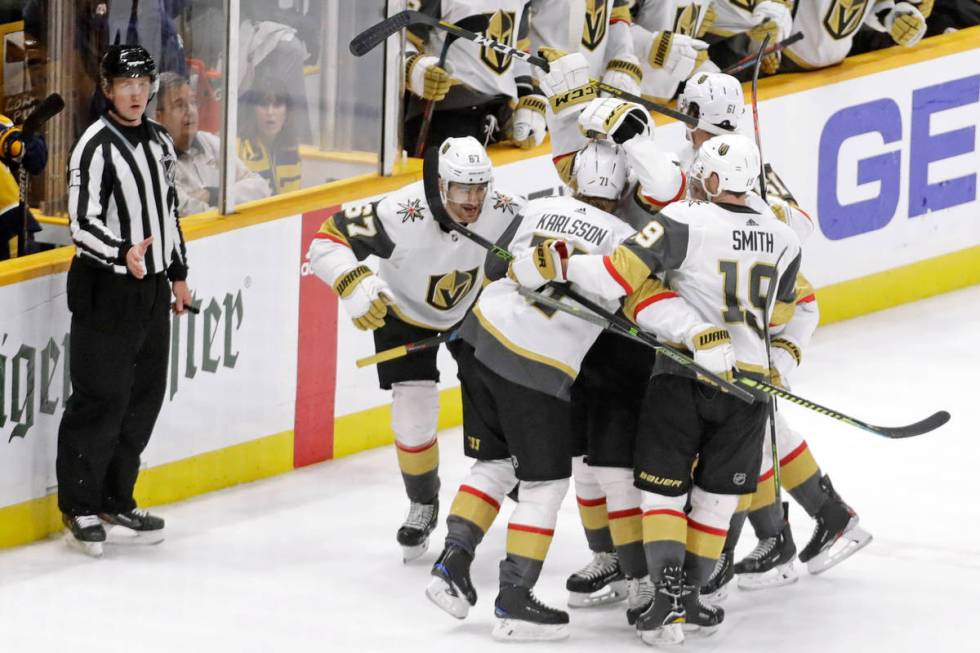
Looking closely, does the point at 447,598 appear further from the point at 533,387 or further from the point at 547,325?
the point at 547,325

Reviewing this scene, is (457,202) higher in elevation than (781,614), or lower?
higher

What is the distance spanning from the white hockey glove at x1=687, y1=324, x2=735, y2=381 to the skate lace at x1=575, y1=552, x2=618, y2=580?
799 mm

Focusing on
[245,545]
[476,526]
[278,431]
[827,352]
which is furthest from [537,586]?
[827,352]

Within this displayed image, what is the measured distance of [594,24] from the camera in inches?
289

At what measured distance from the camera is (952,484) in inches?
253

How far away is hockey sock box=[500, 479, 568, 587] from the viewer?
4969 mm

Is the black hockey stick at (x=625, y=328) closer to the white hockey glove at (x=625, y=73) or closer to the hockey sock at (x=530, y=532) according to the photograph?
the hockey sock at (x=530, y=532)

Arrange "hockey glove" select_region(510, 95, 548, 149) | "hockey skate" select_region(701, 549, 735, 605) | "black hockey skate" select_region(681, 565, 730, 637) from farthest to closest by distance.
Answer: "hockey glove" select_region(510, 95, 548, 149) → "hockey skate" select_region(701, 549, 735, 605) → "black hockey skate" select_region(681, 565, 730, 637)

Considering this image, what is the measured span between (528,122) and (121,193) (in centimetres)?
207

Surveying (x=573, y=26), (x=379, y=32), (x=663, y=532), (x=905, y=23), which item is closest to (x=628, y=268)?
(x=663, y=532)

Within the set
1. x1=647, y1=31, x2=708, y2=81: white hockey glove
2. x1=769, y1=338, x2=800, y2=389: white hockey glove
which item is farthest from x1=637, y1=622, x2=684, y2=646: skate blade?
x1=647, y1=31, x2=708, y2=81: white hockey glove

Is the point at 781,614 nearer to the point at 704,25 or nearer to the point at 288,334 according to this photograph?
the point at 288,334

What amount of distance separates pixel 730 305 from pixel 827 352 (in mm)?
3195

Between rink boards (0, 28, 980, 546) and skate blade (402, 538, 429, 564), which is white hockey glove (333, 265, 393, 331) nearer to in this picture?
Result: skate blade (402, 538, 429, 564)
